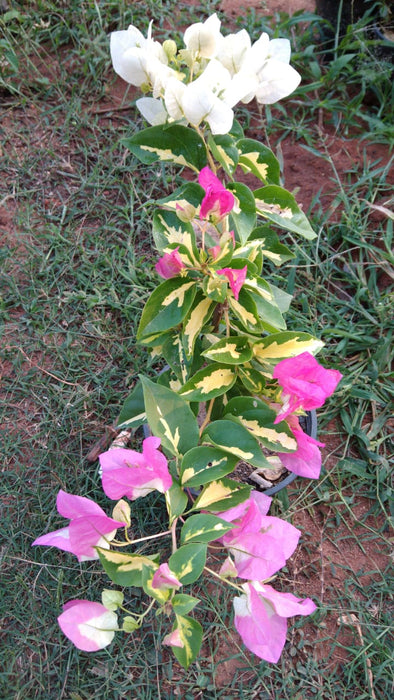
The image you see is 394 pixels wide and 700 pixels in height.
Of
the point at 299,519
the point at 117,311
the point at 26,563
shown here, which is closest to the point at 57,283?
the point at 117,311

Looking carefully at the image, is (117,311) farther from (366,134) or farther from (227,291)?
(366,134)

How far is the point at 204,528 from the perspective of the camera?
0.88 m

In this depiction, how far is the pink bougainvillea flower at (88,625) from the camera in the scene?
822 mm

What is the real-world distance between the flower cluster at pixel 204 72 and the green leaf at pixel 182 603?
646 mm

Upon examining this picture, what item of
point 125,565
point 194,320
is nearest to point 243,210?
point 194,320

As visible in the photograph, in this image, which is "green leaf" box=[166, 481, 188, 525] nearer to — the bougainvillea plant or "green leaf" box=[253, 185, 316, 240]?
the bougainvillea plant

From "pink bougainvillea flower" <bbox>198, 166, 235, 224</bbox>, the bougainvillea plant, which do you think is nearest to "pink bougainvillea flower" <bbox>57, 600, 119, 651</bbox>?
the bougainvillea plant

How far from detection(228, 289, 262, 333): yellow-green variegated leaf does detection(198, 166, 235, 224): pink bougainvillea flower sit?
0.48ft

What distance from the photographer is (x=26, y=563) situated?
141 cm

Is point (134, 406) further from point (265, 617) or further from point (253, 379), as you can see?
point (265, 617)

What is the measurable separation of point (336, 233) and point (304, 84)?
563 millimetres

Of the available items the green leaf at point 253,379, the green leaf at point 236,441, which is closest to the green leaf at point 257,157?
the green leaf at point 253,379

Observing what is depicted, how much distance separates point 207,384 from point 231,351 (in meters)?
0.06

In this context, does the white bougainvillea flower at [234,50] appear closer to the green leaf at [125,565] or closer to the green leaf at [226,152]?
the green leaf at [226,152]
